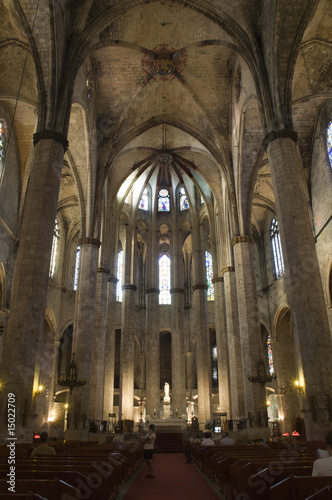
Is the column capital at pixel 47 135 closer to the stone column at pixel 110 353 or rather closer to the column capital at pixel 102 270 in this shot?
the column capital at pixel 102 270

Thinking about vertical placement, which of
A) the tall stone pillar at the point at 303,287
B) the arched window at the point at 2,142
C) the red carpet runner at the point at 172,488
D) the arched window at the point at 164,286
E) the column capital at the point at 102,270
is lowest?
the red carpet runner at the point at 172,488

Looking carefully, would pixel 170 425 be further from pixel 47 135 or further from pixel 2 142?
pixel 2 142

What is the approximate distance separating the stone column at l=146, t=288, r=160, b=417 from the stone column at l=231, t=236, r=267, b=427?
29.2ft

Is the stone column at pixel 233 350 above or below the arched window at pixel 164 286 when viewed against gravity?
below

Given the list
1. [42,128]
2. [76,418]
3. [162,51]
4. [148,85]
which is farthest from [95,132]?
[76,418]

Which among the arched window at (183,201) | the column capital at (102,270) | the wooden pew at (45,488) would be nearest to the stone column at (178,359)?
the column capital at (102,270)

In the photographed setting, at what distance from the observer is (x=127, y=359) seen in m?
26.6

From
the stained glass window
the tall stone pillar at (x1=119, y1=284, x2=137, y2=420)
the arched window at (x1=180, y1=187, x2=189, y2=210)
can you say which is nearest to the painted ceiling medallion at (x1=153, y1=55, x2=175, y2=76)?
the stained glass window

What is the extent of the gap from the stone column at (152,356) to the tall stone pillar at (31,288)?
1693 cm

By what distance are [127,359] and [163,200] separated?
14.3 m

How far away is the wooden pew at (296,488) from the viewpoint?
349 cm

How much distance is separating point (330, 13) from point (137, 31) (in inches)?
340

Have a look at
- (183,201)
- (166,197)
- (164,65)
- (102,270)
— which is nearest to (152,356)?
(102,270)

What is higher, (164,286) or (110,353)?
(164,286)
